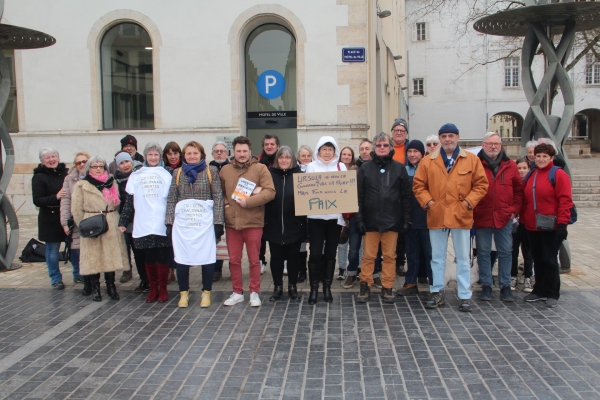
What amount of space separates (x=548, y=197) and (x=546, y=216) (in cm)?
22

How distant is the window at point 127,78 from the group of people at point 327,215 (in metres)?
7.44

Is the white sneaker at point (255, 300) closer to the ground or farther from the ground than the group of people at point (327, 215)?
closer to the ground

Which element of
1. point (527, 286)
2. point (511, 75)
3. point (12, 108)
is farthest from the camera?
point (511, 75)

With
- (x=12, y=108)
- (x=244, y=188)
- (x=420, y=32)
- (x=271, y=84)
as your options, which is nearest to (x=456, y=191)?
(x=244, y=188)

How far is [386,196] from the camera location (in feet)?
20.8

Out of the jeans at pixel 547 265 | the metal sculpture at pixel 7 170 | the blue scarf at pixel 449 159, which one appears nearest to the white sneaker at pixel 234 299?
the blue scarf at pixel 449 159

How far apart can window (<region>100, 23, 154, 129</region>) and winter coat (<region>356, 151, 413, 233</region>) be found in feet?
29.1

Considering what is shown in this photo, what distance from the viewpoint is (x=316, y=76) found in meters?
13.0

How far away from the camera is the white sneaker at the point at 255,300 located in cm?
635

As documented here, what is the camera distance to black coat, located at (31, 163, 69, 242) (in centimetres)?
739

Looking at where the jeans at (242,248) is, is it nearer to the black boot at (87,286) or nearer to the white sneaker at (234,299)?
the white sneaker at (234,299)

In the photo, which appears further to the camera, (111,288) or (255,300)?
(111,288)

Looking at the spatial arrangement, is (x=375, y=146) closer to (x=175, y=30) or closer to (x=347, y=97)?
(x=347, y=97)

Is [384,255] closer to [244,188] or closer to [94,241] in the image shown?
[244,188]
